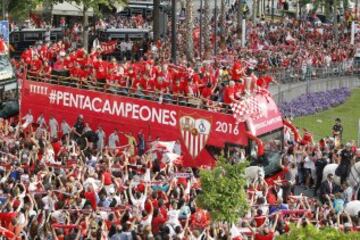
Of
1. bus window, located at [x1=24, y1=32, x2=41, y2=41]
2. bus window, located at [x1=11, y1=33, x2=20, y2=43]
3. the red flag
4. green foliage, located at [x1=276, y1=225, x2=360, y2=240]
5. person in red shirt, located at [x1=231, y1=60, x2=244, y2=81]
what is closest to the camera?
→ green foliage, located at [x1=276, y1=225, x2=360, y2=240]

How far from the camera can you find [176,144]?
26.9 metres

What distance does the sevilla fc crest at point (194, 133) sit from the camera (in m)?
26.4

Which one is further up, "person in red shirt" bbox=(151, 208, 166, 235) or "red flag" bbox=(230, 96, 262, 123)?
"red flag" bbox=(230, 96, 262, 123)

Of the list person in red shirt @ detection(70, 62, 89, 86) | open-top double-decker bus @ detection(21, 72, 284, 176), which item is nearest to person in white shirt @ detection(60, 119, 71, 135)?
open-top double-decker bus @ detection(21, 72, 284, 176)

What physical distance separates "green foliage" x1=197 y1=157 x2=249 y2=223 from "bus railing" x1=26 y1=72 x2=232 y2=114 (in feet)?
26.0

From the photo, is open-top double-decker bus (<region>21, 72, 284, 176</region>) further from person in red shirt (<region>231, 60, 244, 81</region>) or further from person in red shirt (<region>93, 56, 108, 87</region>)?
person in red shirt (<region>231, 60, 244, 81</region>)

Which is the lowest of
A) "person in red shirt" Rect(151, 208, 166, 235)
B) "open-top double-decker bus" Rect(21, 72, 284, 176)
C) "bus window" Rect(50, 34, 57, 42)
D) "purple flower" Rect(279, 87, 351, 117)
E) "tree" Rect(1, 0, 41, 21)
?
"purple flower" Rect(279, 87, 351, 117)

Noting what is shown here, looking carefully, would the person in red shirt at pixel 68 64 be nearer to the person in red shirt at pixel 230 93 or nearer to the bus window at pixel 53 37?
the person in red shirt at pixel 230 93

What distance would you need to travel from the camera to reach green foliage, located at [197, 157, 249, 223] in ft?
57.6

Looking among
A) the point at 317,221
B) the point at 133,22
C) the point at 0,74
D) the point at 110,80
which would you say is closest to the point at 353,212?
the point at 317,221

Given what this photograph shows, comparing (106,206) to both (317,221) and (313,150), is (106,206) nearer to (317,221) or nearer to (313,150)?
(317,221)

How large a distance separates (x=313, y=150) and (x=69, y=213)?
32.1ft

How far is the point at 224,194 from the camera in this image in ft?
58.0

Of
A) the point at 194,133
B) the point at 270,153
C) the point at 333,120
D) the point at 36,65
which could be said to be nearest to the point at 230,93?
the point at 194,133
